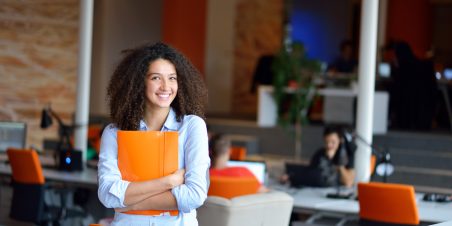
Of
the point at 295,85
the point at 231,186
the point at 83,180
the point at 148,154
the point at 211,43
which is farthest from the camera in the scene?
the point at 211,43

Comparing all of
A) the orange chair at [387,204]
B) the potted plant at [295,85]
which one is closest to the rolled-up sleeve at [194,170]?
the orange chair at [387,204]

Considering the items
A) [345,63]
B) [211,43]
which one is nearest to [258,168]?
[345,63]

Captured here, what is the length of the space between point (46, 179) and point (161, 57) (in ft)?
16.4

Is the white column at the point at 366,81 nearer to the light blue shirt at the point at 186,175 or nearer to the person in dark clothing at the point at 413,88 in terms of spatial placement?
the person in dark clothing at the point at 413,88

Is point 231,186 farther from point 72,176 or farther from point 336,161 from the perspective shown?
point 72,176

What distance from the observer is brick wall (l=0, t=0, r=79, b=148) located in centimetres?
1320

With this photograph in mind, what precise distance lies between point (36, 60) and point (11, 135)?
4847 millimetres

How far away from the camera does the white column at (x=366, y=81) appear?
8195 millimetres

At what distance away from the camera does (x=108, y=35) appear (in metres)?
15.3

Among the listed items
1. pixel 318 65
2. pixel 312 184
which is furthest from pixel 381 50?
pixel 312 184

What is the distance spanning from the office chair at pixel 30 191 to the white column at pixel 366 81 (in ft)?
8.67

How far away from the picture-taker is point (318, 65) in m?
13.1

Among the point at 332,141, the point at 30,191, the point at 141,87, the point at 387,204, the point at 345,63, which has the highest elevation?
the point at 345,63

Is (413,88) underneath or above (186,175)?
above
